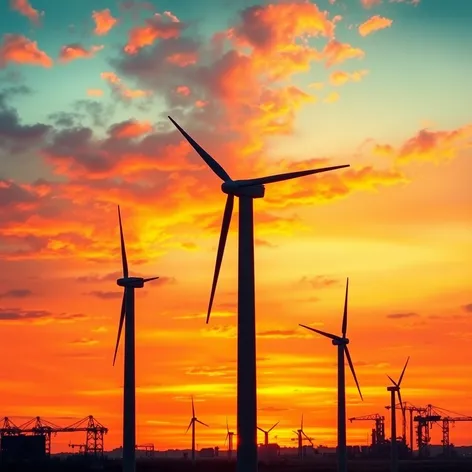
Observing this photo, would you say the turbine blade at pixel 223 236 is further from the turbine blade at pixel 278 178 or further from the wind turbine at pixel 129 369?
the wind turbine at pixel 129 369

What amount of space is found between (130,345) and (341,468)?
35.5m

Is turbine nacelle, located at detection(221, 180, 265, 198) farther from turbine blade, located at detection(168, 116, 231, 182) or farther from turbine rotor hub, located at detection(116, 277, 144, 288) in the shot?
turbine rotor hub, located at detection(116, 277, 144, 288)

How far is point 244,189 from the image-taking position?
85.2m

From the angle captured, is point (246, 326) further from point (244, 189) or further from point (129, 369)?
point (129, 369)

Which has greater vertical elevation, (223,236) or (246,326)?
(223,236)

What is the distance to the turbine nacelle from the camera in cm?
8512

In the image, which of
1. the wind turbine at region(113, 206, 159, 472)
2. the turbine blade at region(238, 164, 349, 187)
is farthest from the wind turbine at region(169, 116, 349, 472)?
the wind turbine at region(113, 206, 159, 472)

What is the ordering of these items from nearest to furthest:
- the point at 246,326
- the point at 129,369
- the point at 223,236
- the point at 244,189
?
the point at 246,326 < the point at 244,189 < the point at 223,236 < the point at 129,369

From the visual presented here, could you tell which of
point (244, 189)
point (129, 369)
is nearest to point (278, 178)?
point (244, 189)

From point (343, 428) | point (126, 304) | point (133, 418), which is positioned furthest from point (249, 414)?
point (343, 428)

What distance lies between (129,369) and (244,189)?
45.5 meters

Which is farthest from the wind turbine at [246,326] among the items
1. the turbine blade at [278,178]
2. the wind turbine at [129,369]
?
the wind turbine at [129,369]

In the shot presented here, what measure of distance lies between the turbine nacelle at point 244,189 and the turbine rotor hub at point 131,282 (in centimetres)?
4878

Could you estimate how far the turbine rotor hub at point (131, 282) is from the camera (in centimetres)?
13262
